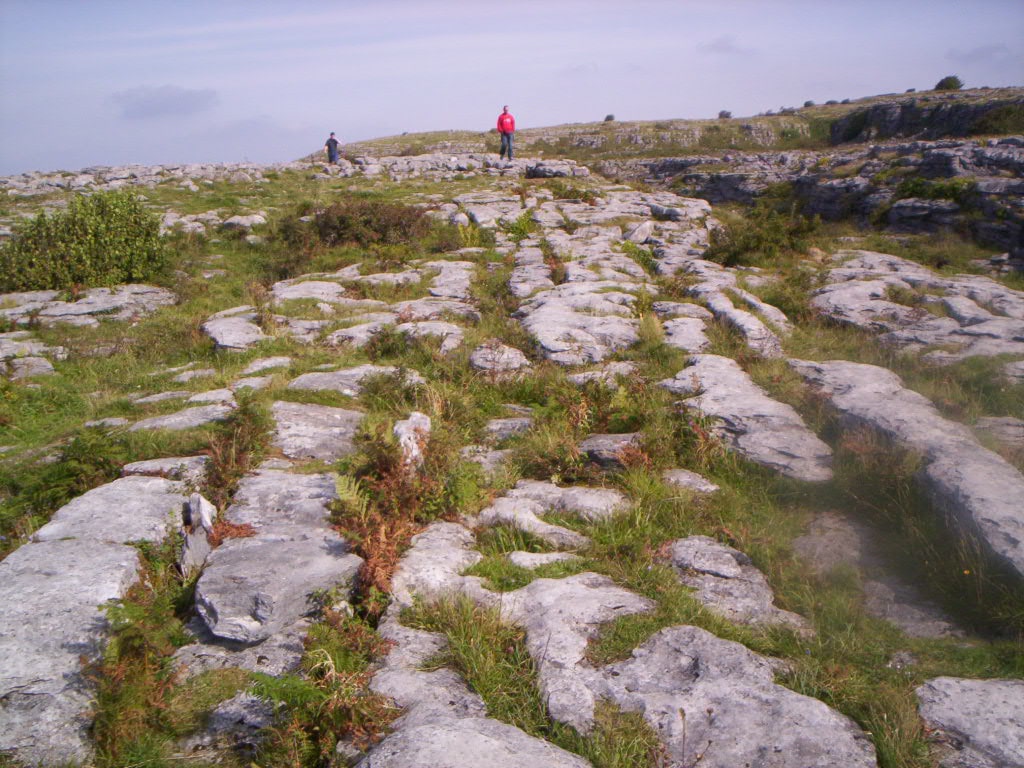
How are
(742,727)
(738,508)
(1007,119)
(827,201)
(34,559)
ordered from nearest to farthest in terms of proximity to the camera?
1. (742,727)
2. (34,559)
3. (738,508)
4. (827,201)
5. (1007,119)

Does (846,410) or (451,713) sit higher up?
(846,410)

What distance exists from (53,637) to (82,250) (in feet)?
37.6

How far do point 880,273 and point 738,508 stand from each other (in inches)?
376

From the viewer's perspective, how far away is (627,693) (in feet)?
12.7

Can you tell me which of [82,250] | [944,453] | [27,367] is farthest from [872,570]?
[82,250]

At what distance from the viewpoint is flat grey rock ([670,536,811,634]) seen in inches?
182

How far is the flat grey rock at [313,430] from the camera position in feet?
22.2

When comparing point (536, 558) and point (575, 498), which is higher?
point (575, 498)

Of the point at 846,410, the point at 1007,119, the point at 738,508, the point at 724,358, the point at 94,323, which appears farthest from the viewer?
the point at 1007,119

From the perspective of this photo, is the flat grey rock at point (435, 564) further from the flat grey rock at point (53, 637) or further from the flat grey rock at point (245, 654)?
the flat grey rock at point (53, 637)

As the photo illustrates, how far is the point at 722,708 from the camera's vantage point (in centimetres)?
371

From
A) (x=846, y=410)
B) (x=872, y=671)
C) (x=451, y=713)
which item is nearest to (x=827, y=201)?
(x=846, y=410)

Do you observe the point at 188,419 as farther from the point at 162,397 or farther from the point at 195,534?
the point at 195,534

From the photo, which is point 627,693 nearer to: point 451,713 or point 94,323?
point 451,713
